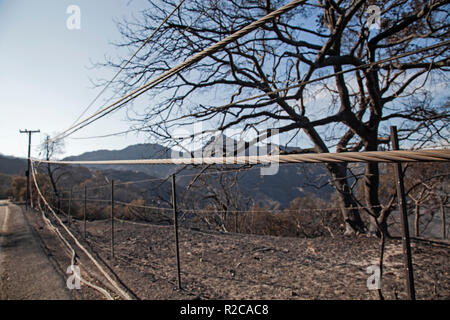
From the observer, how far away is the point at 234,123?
577 cm

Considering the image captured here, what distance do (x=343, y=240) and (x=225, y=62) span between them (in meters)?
4.82

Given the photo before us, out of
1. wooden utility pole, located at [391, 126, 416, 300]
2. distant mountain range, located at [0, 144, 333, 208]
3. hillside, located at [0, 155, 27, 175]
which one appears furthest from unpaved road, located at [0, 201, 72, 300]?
→ hillside, located at [0, 155, 27, 175]

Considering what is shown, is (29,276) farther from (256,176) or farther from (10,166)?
(10,166)

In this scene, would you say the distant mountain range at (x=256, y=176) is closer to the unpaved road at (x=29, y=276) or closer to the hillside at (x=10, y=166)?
the hillside at (x=10, y=166)

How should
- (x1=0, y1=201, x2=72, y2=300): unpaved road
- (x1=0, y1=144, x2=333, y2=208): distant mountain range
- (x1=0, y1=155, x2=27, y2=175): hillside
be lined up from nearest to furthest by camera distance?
(x1=0, y1=201, x2=72, y2=300): unpaved road → (x1=0, y1=144, x2=333, y2=208): distant mountain range → (x1=0, y1=155, x2=27, y2=175): hillside

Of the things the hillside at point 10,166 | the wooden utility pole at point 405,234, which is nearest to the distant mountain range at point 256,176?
the hillside at point 10,166

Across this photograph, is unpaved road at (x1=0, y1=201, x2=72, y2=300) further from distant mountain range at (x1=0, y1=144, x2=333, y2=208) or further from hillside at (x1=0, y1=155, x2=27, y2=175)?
hillside at (x1=0, y1=155, x2=27, y2=175)

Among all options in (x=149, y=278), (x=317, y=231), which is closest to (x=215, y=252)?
(x=149, y=278)

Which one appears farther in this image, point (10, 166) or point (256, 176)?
point (10, 166)

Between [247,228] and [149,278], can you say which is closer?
[149,278]

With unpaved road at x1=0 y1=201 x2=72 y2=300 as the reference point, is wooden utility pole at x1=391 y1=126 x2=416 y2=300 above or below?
above

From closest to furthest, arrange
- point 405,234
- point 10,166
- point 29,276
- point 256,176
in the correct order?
point 405,234 → point 29,276 → point 256,176 → point 10,166

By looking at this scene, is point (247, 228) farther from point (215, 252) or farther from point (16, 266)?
point (16, 266)

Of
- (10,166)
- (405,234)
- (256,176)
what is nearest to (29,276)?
(405,234)
